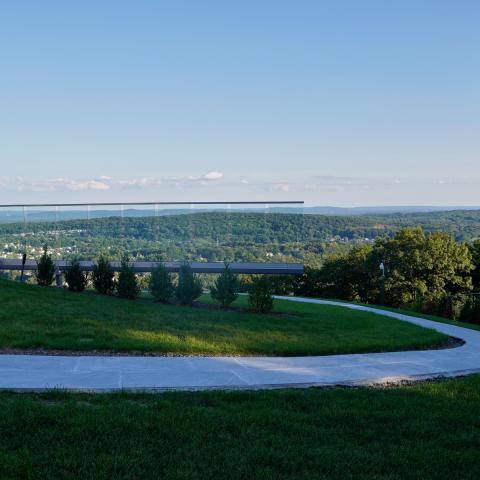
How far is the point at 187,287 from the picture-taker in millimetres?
12422

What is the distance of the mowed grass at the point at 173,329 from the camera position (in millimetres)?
7512

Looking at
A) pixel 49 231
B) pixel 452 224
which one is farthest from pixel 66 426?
pixel 452 224

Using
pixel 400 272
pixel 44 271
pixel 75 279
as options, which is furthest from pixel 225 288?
pixel 400 272

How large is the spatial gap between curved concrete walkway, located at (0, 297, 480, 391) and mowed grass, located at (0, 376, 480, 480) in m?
0.46

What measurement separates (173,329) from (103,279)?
198 inches

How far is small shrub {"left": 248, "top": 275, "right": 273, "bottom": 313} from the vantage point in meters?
12.0

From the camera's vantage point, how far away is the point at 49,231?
16.9 metres

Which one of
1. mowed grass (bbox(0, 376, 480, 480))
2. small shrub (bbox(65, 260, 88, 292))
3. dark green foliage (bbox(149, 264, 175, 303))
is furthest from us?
small shrub (bbox(65, 260, 88, 292))

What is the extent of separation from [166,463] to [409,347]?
6.11 m

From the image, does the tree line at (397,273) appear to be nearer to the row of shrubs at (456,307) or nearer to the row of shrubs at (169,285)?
the row of shrubs at (456,307)

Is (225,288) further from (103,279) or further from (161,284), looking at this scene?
(103,279)

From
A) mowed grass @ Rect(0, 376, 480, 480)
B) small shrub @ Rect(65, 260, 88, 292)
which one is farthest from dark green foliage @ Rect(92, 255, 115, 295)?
mowed grass @ Rect(0, 376, 480, 480)

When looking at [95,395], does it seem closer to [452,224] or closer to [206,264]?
[206,264]

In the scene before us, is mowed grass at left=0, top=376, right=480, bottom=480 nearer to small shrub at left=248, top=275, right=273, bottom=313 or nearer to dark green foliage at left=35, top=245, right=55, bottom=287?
small shrub at left=248, top=275, right=273, bottom=313
